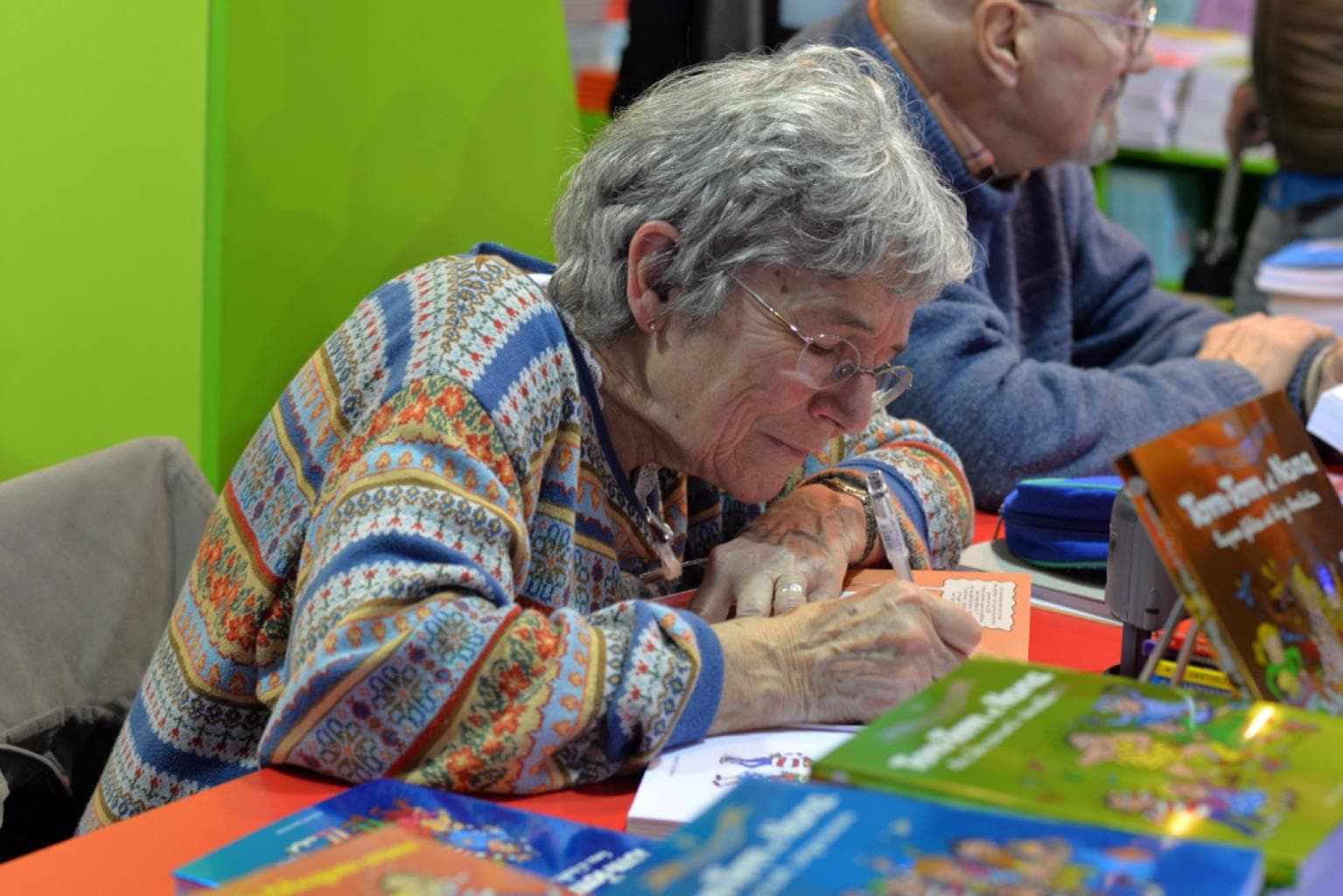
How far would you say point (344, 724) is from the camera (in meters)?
1.03

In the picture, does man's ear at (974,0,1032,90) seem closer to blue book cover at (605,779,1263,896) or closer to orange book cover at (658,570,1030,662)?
orange book cover at (658,570,1030,662)

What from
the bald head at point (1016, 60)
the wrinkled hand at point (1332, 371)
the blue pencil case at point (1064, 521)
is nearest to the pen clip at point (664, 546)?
the blue pencil case at point (1064, 521)

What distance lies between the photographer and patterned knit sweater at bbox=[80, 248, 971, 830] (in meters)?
1.03

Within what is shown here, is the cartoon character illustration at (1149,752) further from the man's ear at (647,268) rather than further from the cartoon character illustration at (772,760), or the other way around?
the man's ear at (647,268)

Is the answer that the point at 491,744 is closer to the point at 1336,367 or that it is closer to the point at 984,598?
the point at 984,598

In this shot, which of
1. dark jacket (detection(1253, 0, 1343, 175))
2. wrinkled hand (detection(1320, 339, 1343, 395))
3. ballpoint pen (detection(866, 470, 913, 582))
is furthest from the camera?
dark jacket (detection(1253, 0, 1343, 175))

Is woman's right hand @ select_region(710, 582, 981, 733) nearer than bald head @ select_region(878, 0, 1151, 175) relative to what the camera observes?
Yes

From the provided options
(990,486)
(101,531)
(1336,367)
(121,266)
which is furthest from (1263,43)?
(101,531)

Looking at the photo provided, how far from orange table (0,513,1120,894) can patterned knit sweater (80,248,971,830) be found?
2 cm

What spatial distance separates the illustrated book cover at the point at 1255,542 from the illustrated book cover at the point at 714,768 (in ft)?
0.88

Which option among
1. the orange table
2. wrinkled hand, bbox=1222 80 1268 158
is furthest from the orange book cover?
wrinkled hand, bbox=1222 80 1268 158

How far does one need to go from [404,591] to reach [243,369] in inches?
34.8

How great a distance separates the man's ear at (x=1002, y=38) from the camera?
2.21 metres

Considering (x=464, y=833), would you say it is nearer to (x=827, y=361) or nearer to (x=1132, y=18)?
(x=827, y=361)
